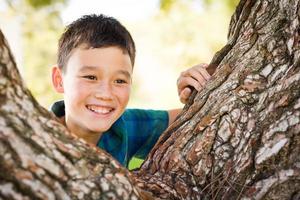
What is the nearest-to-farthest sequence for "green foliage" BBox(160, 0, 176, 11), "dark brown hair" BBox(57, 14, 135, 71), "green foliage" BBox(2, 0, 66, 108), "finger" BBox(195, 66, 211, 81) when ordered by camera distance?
"finger" BBox(195, 66, 211, 81) → "dark brown hair" BBox(57, 14, 135, 71) → "green foliage" BBox(160, 0, 176, 11) → "green foliage" BBox(2, 0, 66, 108)

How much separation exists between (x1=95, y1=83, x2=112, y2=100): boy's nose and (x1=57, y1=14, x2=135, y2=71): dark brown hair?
127mm

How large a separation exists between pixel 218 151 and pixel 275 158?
138 millimetres

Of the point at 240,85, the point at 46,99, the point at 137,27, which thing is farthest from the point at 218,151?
the point at 137,27

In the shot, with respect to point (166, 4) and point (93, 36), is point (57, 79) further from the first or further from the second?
point (166, 4)

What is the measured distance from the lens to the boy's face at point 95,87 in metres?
1.94

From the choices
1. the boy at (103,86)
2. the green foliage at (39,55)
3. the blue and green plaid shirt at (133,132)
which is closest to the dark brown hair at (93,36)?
the boy at (103,86)

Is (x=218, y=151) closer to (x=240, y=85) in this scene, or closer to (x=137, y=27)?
(x=240, y=85)

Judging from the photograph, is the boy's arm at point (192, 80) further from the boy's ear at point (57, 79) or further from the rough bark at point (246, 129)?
the boy's ear at point (57, 79)

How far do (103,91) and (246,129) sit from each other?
67cm

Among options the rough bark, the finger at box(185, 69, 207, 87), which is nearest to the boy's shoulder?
the finger at box(185, 69, 207, 87)

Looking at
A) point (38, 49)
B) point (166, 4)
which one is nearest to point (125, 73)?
point (166, 4)

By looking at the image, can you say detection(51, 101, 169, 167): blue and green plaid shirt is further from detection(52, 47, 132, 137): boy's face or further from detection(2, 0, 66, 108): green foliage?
detection(2, 0, 66, 108): green foliage

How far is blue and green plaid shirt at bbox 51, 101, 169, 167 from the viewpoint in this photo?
222 cm

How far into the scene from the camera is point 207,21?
41.5 ft
